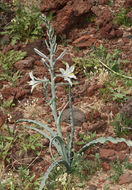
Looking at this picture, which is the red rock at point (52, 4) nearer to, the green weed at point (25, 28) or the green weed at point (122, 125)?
the green weed at point (25, 28)

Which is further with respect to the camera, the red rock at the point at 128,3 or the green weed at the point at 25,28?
the red rock at the point at 128,3

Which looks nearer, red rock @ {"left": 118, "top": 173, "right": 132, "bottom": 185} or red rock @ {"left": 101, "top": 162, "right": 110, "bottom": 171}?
red rock @ {"left": 118, "top": 173, "right": 132, "bottom": 185}

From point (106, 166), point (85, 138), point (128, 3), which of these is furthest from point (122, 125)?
point (128, 3)

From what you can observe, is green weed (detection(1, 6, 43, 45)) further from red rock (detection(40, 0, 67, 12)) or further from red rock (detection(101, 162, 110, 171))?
red rock (detection(101, 162, 110, 171))

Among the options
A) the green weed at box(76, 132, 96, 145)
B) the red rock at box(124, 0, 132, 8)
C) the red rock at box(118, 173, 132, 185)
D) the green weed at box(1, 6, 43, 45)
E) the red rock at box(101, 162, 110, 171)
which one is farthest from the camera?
the red rock at box(124, 0, 132, 8)

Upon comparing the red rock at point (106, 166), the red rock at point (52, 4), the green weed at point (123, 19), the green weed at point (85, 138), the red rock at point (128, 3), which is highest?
the red rock at point (52, 4)

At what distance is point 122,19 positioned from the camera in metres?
6.22

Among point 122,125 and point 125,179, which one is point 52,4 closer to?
point 122,125

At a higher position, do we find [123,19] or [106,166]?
[123,19]

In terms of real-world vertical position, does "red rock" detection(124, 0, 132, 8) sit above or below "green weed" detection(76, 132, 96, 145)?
above

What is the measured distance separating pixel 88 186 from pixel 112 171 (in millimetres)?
293

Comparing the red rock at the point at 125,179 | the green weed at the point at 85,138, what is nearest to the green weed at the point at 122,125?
the green weed at the point at 85,138

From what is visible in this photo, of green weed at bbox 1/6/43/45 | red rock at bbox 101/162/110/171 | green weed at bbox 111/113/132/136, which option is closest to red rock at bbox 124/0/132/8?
green weed at bbox 1/6/43/45

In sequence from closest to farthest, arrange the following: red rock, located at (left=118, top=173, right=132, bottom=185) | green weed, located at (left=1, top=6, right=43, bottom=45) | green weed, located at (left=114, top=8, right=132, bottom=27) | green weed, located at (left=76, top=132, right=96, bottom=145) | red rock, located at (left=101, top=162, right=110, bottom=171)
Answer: red rock, located at (left=118, top=173, right=132, bottom=185) < red rock, located at (left=101, top=162, right=110, bottom=171) < green weed, located at (left=76, top=132, right=96, bottom=145) < green weed, located at (left=1, top=6, right=43, bottom=45) < green weed, located at (left=114, top=8, right=132, bottom=27)
